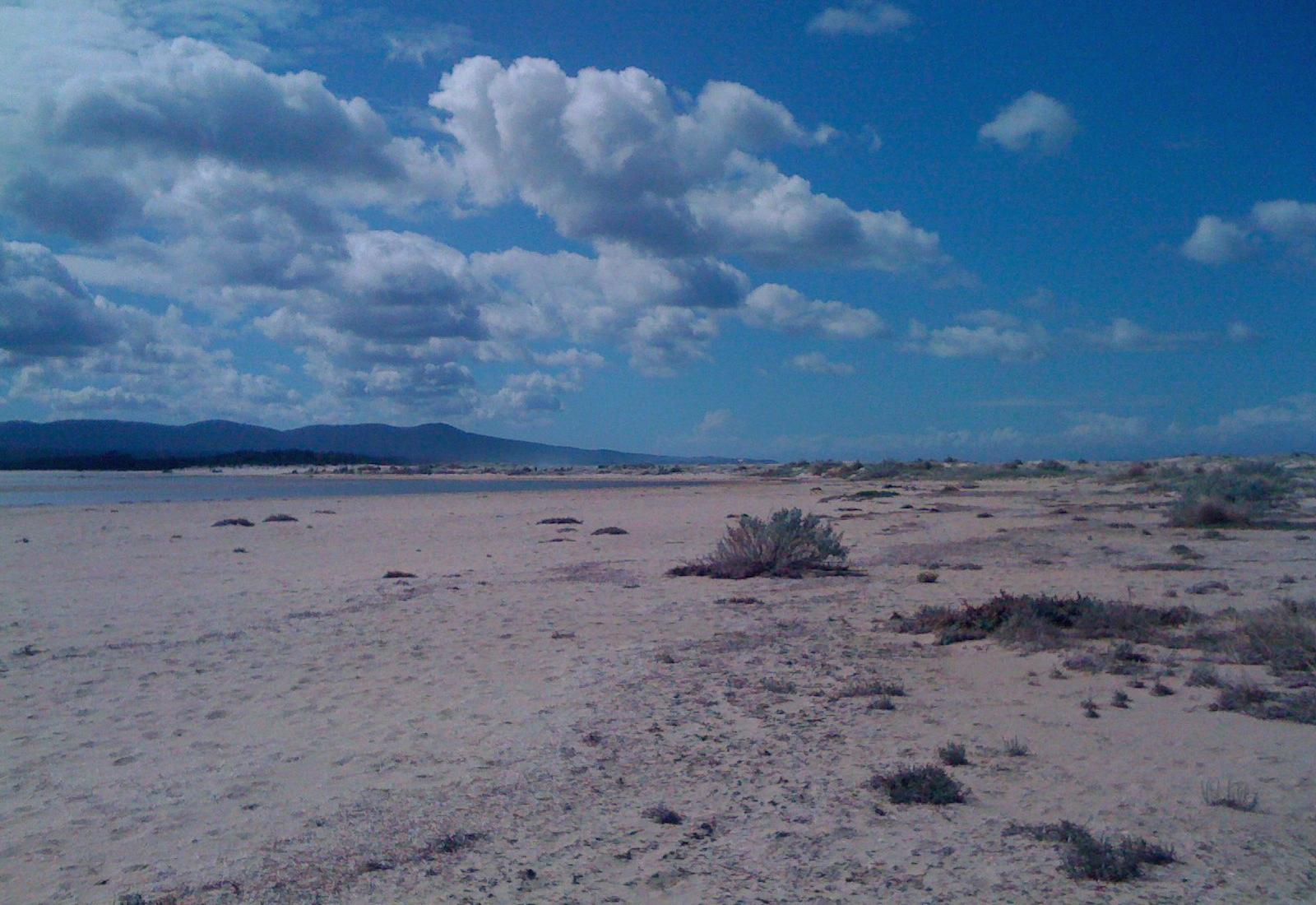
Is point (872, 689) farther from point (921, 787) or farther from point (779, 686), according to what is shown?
point (921, 787)

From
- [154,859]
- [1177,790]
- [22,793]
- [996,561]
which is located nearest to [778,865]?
[1177,790]

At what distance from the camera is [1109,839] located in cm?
522

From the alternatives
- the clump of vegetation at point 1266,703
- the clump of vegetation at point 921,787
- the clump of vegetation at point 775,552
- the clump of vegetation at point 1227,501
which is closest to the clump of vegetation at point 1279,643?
the clump of vegetation at point 1266,703

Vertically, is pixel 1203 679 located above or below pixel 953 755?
above

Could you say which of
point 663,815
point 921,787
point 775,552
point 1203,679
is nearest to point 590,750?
point 663,815

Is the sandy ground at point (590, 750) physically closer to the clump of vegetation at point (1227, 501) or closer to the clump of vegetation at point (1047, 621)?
the clump of vegetation at point (1047, 621)

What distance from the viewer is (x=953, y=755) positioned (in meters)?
6.65

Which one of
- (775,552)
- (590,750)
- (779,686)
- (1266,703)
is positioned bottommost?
(590,750)

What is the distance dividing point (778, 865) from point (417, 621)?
8.84m

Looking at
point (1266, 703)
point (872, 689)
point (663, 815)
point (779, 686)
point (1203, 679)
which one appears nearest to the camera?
point (663, 815)

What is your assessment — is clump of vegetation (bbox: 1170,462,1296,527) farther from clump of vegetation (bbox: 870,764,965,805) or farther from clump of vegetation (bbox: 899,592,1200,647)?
clump of vegetation (bbox: 870,764,965,805)

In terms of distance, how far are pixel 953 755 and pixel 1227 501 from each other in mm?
23366

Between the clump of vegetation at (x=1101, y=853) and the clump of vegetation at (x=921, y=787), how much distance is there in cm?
56

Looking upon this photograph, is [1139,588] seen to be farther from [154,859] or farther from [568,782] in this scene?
[154,859]
